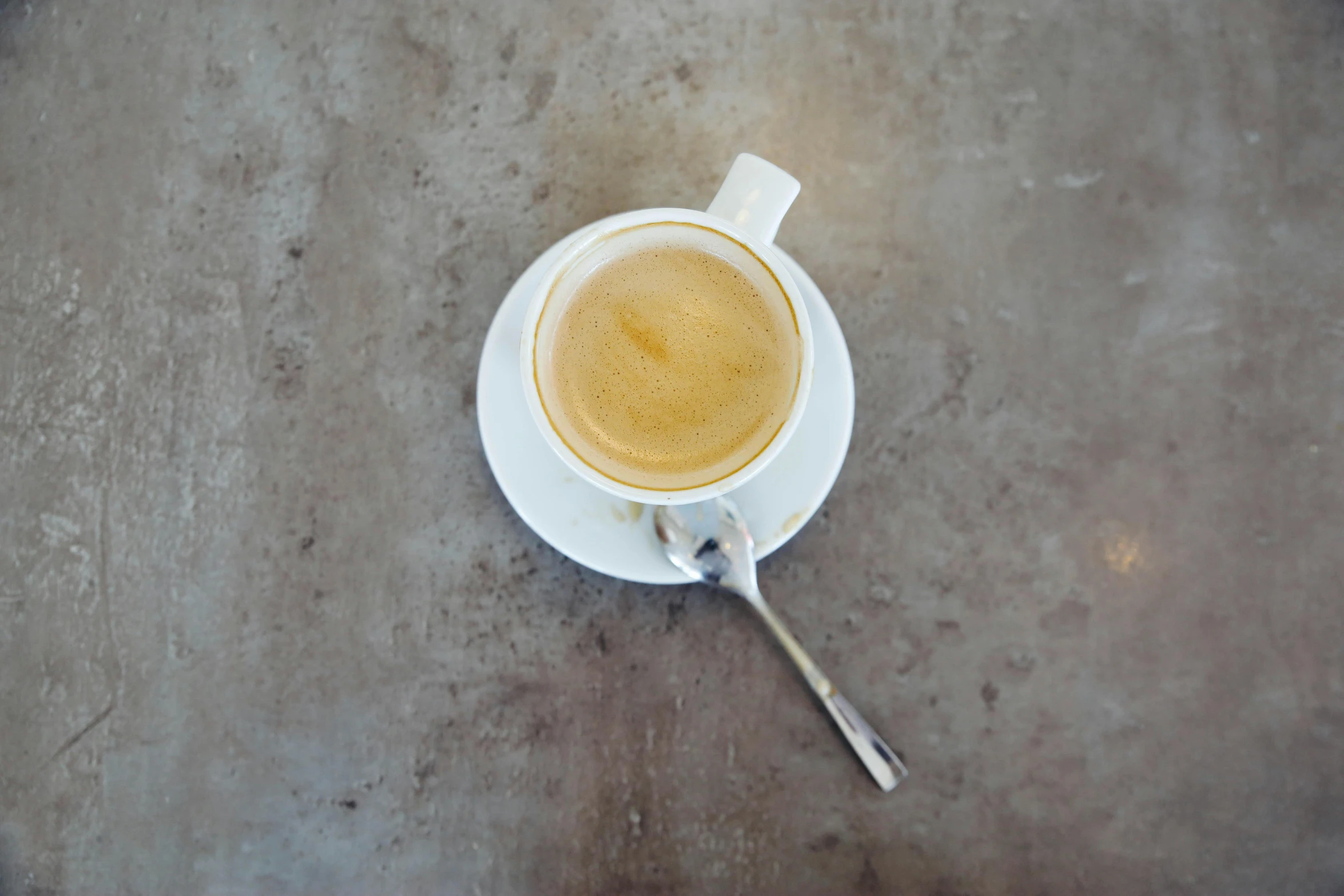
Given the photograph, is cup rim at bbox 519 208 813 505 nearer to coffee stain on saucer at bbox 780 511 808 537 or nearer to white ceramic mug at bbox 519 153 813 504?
white ceramic mug at bbox 519 153 813 504

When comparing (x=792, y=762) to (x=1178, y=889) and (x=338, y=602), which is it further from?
(x=338, y=602)

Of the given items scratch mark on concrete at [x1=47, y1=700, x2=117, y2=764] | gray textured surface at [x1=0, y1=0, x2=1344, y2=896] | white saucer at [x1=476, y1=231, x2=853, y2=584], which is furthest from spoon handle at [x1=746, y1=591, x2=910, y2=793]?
scratch mark on concrete at [x1=47, y1=700, x2=117, y2=764]

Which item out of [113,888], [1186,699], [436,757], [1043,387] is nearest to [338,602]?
[436,757]

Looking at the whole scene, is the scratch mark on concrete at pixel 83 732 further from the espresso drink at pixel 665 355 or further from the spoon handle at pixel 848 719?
the spoon handle at pixel 848 719

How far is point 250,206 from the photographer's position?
1.27m

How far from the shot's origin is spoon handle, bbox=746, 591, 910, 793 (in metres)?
1.18

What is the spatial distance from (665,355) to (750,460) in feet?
0.60

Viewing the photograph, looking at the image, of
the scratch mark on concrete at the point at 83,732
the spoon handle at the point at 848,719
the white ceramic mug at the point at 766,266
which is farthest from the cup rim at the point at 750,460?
the scratch mark on concrete at the point at 83,732

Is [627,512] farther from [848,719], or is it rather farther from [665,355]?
[848,719]

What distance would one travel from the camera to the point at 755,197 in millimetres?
969

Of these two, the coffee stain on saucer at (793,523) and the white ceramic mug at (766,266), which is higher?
the white ceramic mug at (766,266)

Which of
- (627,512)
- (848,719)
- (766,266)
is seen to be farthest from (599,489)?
(848,719)

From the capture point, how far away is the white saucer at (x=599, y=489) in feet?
3.51

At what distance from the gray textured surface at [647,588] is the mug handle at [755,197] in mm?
310
